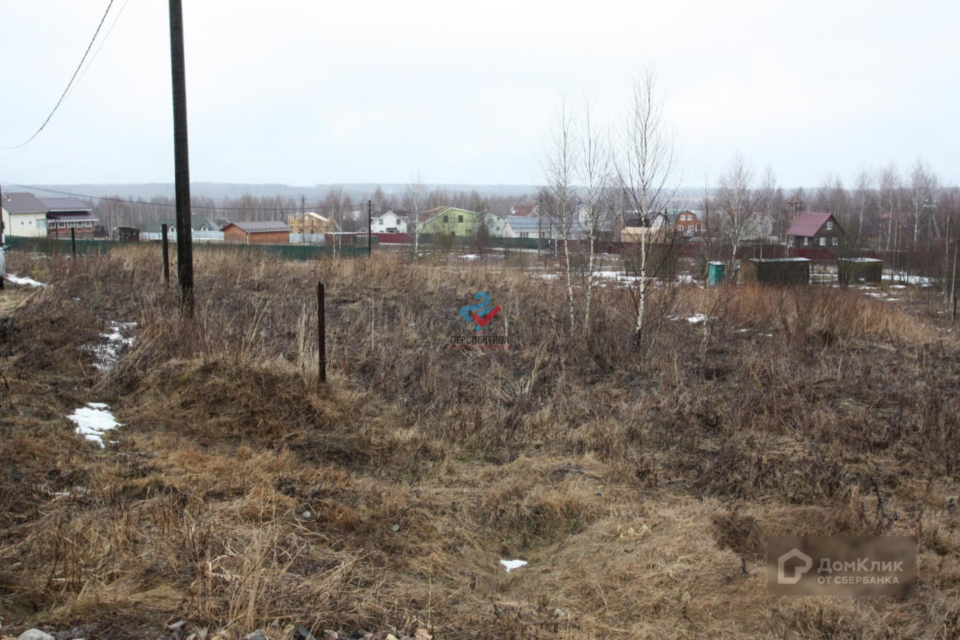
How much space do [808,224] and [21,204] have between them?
73957mm

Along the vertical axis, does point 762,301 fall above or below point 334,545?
above

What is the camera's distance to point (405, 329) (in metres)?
10.8

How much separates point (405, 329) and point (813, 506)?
711cm

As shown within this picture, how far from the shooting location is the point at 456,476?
18.6ft

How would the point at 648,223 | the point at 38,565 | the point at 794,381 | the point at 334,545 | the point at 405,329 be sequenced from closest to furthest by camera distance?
1. the point at 38,565
2. the point at 334,545
3. the point at 794,381
4. the point at 648,223
5. the point at 405,329

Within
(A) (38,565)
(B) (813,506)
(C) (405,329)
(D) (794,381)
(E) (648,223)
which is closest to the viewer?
(A) (38,565)

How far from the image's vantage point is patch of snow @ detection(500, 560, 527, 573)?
4.21 meters

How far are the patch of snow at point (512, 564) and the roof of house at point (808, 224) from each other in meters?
54.1

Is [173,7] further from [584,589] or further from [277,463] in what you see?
[584,589]

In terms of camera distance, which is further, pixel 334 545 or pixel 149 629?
pixel 334 545

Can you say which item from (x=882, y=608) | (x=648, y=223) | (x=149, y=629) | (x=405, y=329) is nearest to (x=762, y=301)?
(x=648, y=223)

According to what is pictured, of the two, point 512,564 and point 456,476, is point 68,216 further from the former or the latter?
point 512,564

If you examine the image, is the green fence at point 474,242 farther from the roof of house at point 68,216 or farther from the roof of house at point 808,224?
the roof of house at point 68,216

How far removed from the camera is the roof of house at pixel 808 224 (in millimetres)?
51406
